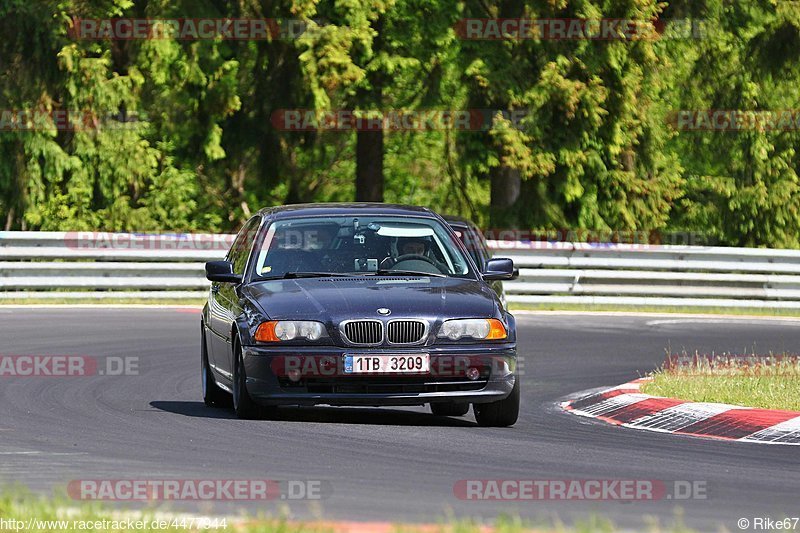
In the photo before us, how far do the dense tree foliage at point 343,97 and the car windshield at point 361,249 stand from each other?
17070 millimetres

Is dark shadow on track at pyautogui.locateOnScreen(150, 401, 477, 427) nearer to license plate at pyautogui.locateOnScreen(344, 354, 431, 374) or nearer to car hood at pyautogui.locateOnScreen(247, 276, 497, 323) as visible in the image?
license plate at pyautogui.locateOnScreen(344, 354, 431, 374)

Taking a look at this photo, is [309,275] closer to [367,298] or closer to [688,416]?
[367,298]

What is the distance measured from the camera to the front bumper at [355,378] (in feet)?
36.3

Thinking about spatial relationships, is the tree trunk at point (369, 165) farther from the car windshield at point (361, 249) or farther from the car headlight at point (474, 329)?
the car headlight at point (474, 329)

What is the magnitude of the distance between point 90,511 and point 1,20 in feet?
80.5

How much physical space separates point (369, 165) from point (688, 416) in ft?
72.7

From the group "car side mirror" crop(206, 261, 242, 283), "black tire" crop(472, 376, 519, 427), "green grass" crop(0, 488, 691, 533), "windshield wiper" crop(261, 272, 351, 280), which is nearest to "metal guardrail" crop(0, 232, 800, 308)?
"car side mirror" crop(206, 261, 242, 283)

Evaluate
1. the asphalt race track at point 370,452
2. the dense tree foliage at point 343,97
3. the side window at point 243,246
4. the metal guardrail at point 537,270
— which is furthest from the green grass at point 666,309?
the side window at point 243,246

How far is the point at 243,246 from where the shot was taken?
13.3 m

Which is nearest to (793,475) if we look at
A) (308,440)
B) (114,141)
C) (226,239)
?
(308,440)

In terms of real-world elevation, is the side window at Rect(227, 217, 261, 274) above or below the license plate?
above

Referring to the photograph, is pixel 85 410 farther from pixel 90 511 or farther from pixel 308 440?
pixel 90 511

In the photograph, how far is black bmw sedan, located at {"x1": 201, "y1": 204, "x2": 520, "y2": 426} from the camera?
11078mm

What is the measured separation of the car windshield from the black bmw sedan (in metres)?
0.01
